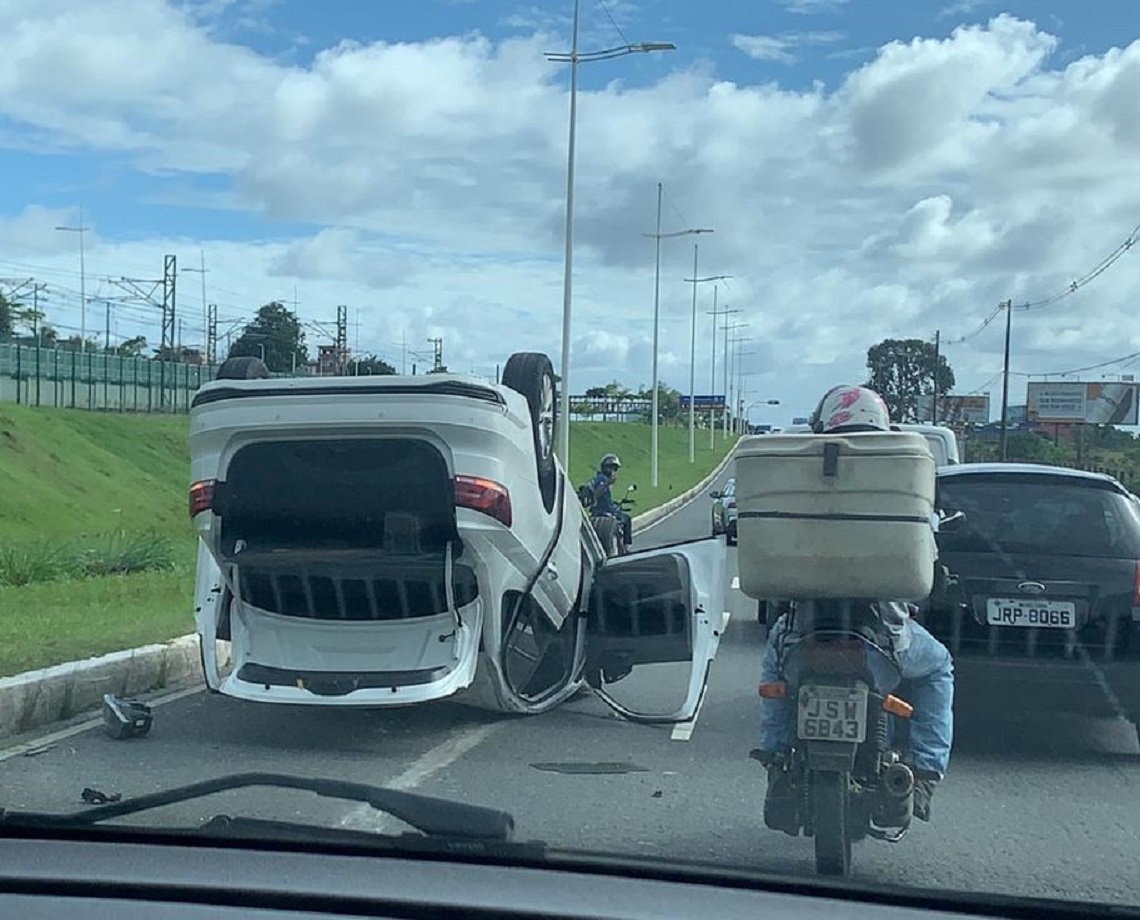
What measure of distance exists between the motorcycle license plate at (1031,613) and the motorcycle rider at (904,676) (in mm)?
2082

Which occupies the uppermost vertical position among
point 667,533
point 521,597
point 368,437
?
point 368,437

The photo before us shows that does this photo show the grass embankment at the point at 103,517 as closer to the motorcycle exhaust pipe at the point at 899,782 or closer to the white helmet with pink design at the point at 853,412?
the white helmet with pink design at the point at 853,412

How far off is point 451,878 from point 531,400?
453 centimetres

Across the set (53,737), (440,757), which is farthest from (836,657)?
(53,737)

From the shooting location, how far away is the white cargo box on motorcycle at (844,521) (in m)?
5.00

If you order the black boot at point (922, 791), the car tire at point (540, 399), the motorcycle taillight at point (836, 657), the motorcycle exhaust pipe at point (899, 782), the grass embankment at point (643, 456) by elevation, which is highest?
the car tire at point (540, 399)

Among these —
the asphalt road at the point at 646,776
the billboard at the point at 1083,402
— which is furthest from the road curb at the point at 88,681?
the billboard at the point at 1083,402

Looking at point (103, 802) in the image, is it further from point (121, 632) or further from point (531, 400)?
point (121, 632)

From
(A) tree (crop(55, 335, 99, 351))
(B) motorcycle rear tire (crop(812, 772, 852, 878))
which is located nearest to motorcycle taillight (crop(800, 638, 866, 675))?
(B) motorcycle rear tire (crop(812, 772, 852, 878))

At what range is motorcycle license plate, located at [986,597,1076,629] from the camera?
7438mm

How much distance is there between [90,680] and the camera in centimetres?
860

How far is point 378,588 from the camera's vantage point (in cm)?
737

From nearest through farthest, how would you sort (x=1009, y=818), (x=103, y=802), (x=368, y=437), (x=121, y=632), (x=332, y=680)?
(x=103, y=802) < (x=1009, y=818) < (x=368, y=437) < (x=332, y=680) < (x=121, y=632)

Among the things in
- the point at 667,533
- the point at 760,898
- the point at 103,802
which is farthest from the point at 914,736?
the point at 667,533
